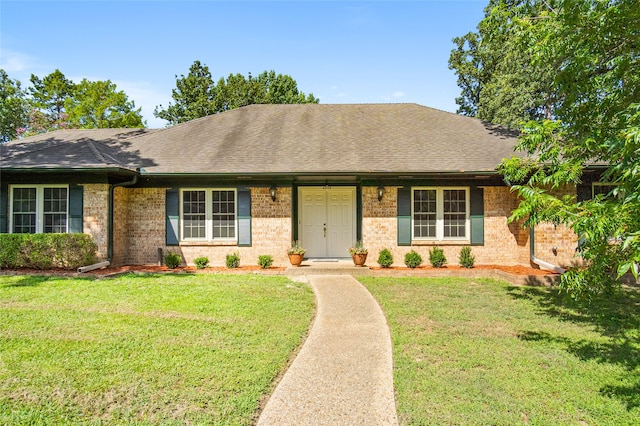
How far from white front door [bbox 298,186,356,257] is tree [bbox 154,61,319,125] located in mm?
21471

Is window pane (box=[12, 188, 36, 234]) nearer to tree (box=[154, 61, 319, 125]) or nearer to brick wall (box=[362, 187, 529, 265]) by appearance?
brick wall (box=[362, 187, 529, 265])

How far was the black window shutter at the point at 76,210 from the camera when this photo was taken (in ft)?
36.7

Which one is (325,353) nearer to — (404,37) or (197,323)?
(197,323)

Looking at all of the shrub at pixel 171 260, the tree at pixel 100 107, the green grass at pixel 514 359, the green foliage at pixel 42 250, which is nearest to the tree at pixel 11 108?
the tree at pixel 100 107

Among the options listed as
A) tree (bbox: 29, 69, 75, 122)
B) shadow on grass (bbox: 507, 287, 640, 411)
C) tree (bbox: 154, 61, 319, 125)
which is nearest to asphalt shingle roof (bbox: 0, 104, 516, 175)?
shadow on grass (bbox: 507, 287, 640, 411)

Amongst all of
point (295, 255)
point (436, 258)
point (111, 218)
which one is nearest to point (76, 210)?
point (111, 218)

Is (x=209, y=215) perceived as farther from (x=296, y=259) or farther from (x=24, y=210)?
(x=24, y=210)

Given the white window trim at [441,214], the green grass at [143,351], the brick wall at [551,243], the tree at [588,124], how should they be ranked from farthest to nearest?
the white window trim at [441,214]
the brick wall at [551,243]
the tree at [588,124]
the green grass at [143,351]

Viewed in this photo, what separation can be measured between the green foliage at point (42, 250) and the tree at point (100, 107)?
24.7 metres

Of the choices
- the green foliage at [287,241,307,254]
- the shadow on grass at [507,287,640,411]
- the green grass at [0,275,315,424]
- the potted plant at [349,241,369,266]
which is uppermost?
the green foliage at [287,241,307,254]

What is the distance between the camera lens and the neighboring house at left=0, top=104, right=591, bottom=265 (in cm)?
1132

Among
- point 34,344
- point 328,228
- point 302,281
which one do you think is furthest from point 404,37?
point 34,344

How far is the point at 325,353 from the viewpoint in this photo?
4945mm

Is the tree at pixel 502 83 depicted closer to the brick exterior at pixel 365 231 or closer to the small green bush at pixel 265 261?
the brick exterior at pixel 365 231
